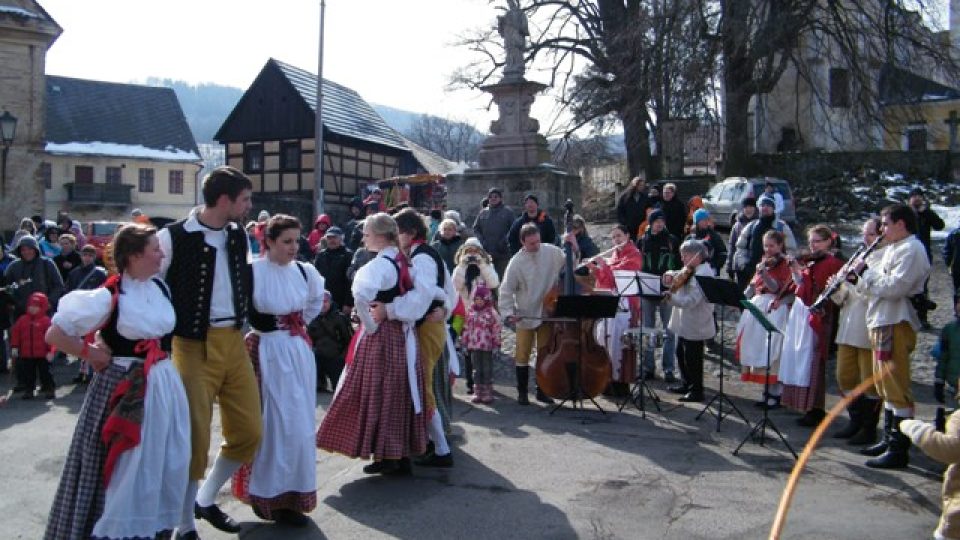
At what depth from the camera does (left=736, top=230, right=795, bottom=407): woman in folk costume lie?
8164mm

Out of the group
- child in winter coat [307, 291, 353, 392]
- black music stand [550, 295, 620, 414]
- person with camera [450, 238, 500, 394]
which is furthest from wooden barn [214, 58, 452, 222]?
black music stand [550, 295, 620, 414]

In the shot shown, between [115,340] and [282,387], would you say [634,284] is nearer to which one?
[282,387]

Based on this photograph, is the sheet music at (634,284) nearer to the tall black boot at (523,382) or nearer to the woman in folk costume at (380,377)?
the tall black boot at (523,382)

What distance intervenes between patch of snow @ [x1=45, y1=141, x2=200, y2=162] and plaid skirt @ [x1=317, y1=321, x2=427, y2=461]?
4504 cm

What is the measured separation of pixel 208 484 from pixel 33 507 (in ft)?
4.89

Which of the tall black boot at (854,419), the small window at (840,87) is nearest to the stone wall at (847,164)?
the small window at (840,87)

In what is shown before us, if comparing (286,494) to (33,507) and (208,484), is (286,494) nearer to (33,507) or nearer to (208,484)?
(208,484)

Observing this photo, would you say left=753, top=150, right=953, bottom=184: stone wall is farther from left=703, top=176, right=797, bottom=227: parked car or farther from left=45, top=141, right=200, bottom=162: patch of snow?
left=45, top=141, right=200, bottom=162: patch of snow

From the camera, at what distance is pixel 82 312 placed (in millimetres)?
3809

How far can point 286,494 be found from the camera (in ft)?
15.9

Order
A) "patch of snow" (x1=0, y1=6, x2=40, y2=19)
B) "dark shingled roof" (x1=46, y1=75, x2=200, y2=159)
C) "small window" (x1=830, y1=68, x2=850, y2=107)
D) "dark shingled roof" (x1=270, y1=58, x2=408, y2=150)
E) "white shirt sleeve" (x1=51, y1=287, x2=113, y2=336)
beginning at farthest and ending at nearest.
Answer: "dark shingled roof" (x1=46, y1=75, x2=200, y2=159)
"dark shingled roof" (x1=270, y1=58, x2=408, y2=150)
"patch of snow" (x1=0, y1=6, x2=40, y2=19)
"small window" (x1=830, y1=68, x2=850, y2=107)
"white shirt sleeve" (x1=51, y1=287, x2=113, y2=336)


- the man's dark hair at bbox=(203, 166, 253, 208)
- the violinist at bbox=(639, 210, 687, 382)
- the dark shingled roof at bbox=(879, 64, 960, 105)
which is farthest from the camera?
the dark shingled roof at bbox=(879, 64, 960, 105)

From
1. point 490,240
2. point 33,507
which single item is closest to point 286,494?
point 33,507

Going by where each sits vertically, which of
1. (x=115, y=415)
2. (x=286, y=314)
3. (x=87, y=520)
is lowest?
(x=87, y=520)
